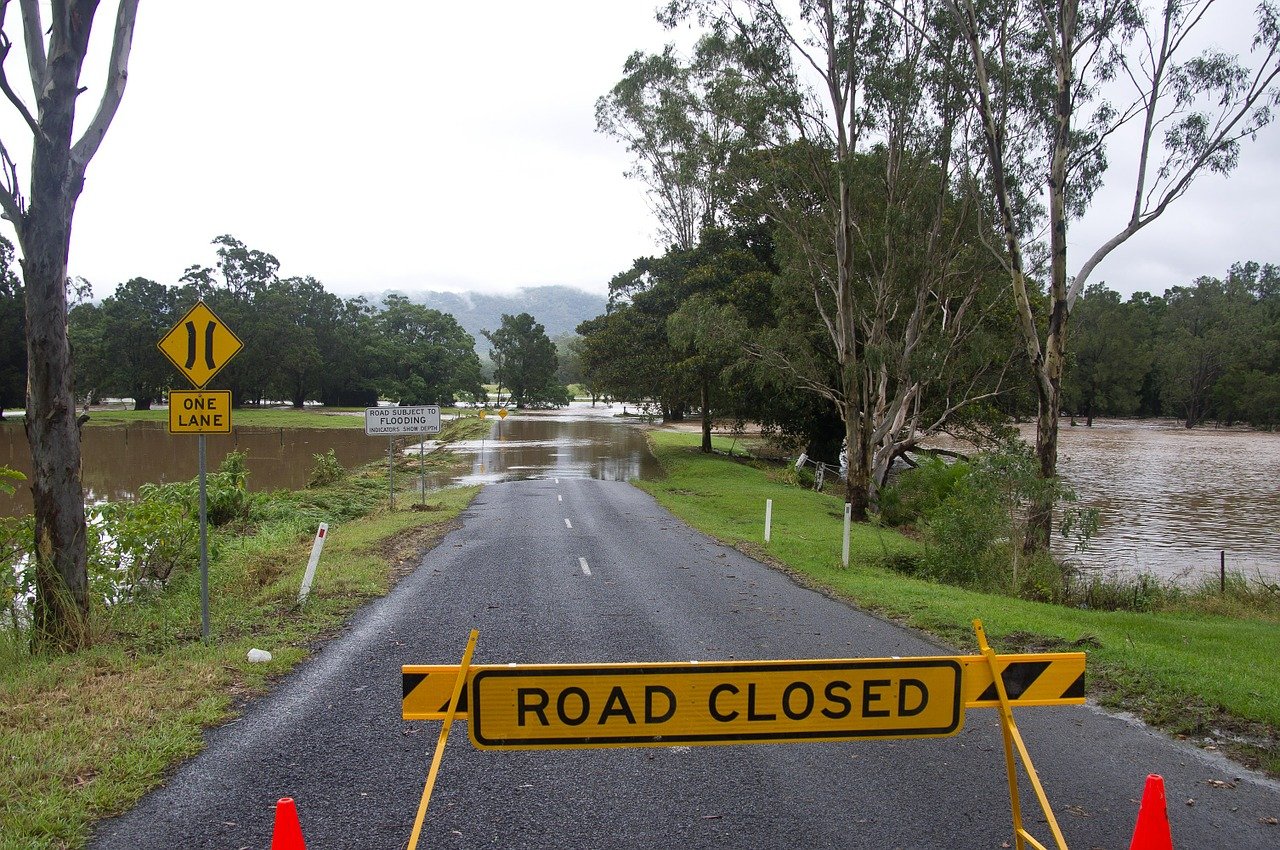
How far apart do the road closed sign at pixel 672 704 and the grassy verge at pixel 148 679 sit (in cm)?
250

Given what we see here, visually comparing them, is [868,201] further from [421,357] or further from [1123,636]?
[421,357]

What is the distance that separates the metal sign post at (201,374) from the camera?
8.05 metres

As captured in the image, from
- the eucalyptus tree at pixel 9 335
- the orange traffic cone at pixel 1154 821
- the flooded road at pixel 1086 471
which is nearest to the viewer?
the orange traffic cone at pixel 1154 821

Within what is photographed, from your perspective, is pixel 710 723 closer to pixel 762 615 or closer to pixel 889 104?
pixel 762 615

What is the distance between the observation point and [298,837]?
10.4 ft

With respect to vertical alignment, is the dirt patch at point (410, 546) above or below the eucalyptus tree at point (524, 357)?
below

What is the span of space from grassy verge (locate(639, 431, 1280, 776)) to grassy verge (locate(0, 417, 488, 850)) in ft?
21.8

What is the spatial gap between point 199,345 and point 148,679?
314 centimetres

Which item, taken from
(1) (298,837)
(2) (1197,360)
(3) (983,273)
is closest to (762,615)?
(1) (298,837)

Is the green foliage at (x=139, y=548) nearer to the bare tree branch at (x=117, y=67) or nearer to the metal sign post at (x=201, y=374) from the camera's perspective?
the metal sign post at (x=201, y=374)

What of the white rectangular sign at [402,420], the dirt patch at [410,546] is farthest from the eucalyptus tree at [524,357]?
the dirt patch at [410,546]

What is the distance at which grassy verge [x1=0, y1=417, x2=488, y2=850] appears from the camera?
15.4 feet

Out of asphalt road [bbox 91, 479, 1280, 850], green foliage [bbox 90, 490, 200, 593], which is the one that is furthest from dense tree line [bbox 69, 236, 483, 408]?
asphalt road [bbox 91, 479, 1280, 850]

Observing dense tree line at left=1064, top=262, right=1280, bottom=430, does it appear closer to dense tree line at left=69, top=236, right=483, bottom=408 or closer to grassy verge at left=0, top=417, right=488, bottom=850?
dense tree line at left=69, top=236, right=483, bottom=408
